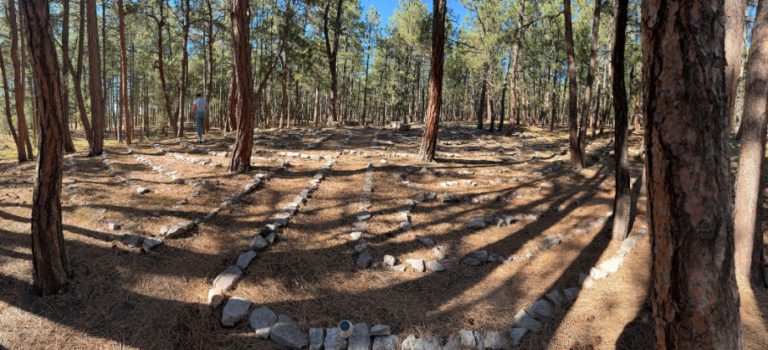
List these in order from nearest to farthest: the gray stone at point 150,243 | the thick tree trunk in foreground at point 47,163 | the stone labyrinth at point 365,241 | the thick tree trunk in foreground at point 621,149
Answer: the thick tree trunk in foreground at point 47,163 < the stone labyrinth at point 365,241 < the gray stone at point 150,243 < the thick tree trunk in foreground at point 621,149

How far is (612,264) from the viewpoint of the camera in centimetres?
441

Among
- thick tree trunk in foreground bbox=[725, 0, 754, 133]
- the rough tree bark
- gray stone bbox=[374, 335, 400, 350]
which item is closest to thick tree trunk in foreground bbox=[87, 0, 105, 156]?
gray stone bbox=[374, 335, 400, 350]

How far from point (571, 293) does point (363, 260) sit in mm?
2529

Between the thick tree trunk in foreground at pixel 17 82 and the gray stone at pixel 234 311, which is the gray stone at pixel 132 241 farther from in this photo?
the thick tree trunk in foreground at pixel 17 82

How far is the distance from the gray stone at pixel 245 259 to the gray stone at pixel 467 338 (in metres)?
2.56

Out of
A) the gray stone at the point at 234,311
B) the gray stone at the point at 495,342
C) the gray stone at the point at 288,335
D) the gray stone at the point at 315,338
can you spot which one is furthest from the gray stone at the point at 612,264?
the gray stone at the point at 234,311

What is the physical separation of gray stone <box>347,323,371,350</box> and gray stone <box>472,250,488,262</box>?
2.21 meters

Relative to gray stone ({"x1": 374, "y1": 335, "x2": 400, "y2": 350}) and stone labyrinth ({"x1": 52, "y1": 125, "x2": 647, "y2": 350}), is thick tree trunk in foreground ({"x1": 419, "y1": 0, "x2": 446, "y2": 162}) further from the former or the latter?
gray stone ({"x1": 374, "y1": 335, "x2": 400, "y2": 350})

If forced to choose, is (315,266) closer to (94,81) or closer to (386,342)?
(386,342)

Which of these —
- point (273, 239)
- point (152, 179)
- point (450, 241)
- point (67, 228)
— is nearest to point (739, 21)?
point (450, 241)

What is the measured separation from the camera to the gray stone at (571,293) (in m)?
3.89

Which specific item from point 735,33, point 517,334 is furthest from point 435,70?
point 517,334

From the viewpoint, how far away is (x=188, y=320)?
10.5 feet

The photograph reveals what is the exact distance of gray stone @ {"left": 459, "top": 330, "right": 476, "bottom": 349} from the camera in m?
3.13
